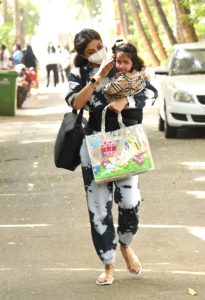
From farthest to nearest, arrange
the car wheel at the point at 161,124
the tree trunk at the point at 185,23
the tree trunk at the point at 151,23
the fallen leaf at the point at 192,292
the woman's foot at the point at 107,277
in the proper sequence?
the tree trunk at the point at 151,23
the tree trunk at the point at 185,23
the car wheel at the point at 161,124
the woman's foot at the point at 107,277
the fallen leaf at the point at 192,292

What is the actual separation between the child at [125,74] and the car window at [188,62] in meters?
12.4

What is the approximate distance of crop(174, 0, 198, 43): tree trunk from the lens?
2953 centimetres

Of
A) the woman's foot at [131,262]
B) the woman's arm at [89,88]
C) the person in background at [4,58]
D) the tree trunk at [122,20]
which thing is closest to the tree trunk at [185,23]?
A: the person in background at [4,58]

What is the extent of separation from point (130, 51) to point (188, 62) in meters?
12.7

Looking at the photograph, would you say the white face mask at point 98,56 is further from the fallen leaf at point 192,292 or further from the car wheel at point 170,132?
the car wheel at point 170,132

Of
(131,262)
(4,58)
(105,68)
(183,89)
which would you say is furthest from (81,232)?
(4,58)

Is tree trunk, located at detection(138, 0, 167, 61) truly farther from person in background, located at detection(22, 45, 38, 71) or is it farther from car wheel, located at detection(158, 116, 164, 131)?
car wheel, located at detection(158, 116, 164, 131)

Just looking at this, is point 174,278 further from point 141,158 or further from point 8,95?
point 8,95

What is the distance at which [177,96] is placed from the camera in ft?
59.9

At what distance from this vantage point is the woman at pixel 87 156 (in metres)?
6.69

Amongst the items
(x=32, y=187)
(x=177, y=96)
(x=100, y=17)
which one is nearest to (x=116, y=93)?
(x=32, y=187)

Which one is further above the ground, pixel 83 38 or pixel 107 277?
pixel 83 38

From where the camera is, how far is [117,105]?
668cm

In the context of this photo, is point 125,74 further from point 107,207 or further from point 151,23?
point 151,23
